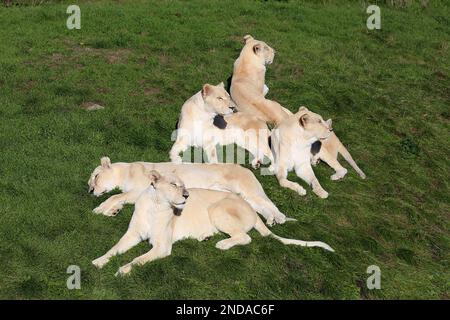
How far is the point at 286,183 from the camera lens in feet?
47.2

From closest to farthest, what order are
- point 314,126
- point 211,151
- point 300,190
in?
point 300,190
point 314,126
point 211,151

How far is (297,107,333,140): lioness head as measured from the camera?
14.6m

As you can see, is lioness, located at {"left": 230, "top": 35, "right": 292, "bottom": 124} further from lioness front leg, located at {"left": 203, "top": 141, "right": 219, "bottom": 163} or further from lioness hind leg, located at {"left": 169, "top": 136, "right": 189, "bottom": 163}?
lioness hind leg, located at {"left": 169, "top": 136, "right": 189, "bottom": 163}

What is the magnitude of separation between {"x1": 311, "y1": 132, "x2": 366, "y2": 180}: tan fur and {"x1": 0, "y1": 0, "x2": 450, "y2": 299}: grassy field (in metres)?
0.17

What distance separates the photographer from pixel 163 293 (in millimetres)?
10648

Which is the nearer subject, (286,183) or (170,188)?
(170,188)

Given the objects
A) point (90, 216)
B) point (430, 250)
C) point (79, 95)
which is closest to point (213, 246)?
point (90, 216)

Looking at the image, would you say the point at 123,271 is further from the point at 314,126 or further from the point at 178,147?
the point at 314,126

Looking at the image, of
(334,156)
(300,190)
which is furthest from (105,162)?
(334,156)

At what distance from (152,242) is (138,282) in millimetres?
851

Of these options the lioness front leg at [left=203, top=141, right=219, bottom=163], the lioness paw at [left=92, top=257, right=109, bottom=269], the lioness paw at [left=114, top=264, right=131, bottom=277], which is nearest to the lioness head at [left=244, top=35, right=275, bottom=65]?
the lioness front leg at [left=203, top=141, right=219, bottom=163]

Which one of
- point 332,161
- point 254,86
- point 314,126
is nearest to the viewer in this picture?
point 314,126

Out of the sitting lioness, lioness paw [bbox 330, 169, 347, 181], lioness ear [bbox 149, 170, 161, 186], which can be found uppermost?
lioness ear [bbox 149, 170, 161, 186]

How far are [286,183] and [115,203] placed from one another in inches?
133
